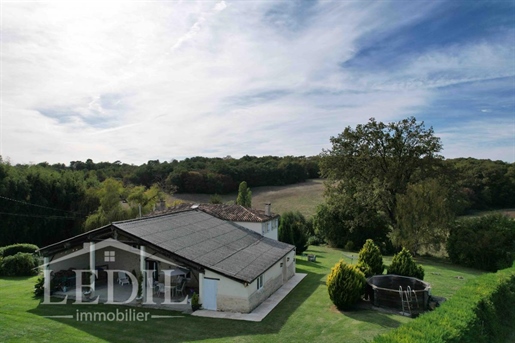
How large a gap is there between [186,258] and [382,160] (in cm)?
2589

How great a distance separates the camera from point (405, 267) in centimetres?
1792

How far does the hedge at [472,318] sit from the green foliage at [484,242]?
13707 mm

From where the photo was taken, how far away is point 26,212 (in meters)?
38.1

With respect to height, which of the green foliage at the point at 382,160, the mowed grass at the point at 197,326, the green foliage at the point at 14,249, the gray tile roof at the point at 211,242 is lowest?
the mowed grass at the point at 197,326

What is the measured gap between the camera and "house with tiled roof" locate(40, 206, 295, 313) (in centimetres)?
1533

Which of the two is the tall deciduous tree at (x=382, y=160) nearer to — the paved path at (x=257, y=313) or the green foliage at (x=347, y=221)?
the green foliage at (x=347, y=221)

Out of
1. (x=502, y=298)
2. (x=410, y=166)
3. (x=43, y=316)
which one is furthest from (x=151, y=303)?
(x=410, y=166)

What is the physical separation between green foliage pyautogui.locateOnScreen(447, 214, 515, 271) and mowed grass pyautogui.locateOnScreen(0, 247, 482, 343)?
18856 millimetres

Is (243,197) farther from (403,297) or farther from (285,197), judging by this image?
(403,297)

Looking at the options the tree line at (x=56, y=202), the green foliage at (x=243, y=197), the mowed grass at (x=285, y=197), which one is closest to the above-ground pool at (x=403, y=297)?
the tree line at (x=56, y=202)

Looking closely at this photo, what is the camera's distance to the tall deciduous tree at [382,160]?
34.1 meters

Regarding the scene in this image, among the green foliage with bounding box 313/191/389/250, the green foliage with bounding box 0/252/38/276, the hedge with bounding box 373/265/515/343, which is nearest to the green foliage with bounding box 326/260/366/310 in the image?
the hedge with bounding box 373/265/515/343

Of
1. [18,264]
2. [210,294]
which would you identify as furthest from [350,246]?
[18,264]

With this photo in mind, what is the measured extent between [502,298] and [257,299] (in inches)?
396
